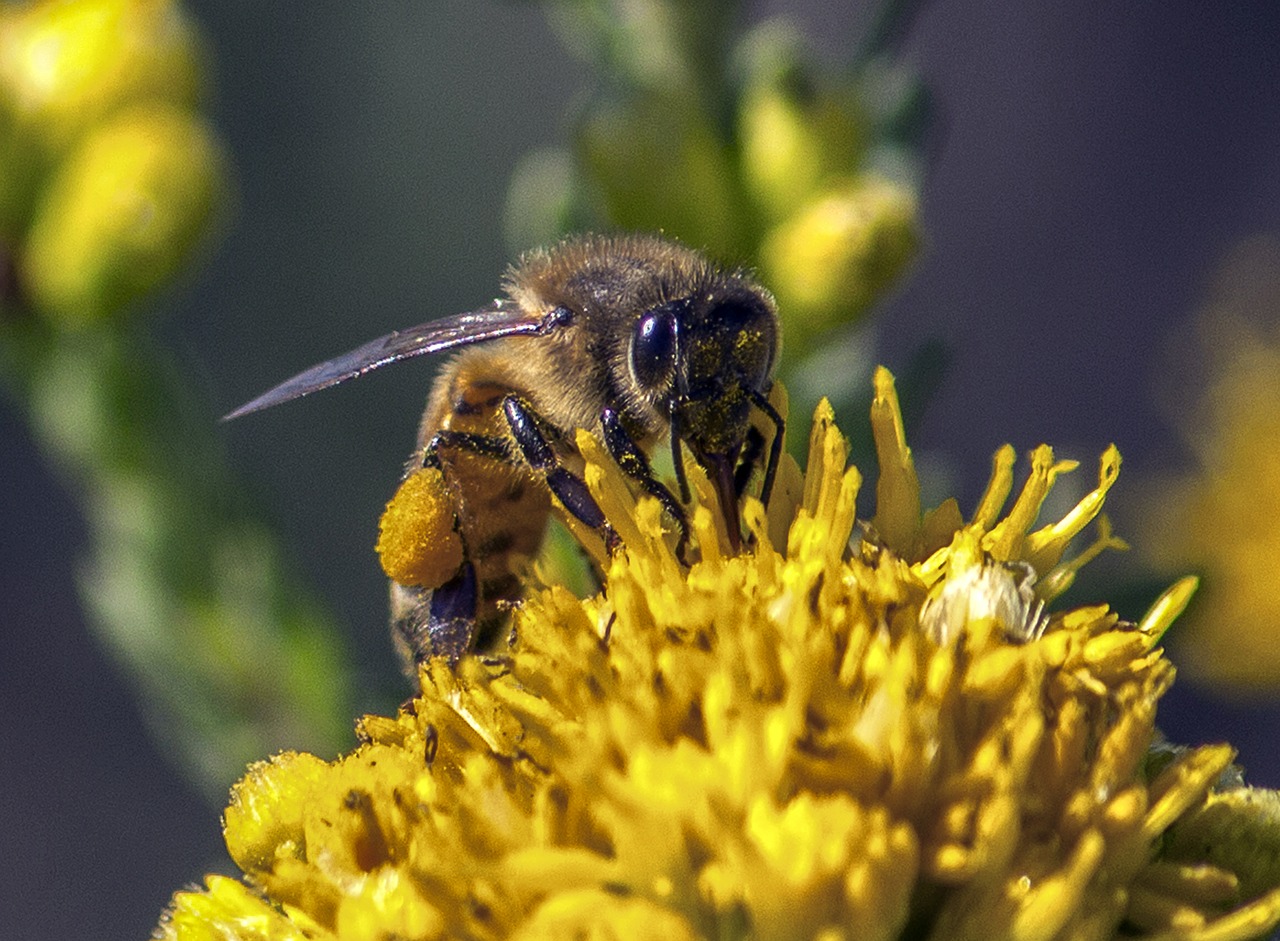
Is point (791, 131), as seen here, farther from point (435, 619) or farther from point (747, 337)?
point (435, 619)

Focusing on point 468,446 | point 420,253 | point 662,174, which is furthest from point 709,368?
point 420,253

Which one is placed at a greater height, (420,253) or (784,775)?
(420,253)

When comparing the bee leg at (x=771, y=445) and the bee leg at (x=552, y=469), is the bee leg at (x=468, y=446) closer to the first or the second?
the bee leg at (x=552, y=469)

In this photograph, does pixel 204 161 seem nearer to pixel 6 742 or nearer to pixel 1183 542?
pixel 1183 542

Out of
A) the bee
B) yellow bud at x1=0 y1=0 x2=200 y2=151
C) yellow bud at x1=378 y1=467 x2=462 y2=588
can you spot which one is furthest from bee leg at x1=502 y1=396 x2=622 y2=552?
yellow bud at x1=0 y1=0 x2=200 y2=151

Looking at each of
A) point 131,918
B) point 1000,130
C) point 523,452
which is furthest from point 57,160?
point 1000,130
